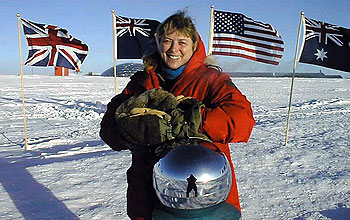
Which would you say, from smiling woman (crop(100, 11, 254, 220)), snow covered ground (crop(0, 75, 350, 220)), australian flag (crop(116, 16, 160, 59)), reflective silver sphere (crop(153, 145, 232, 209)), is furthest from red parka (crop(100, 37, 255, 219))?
australian flag (crop(116, 16, 160, 59))

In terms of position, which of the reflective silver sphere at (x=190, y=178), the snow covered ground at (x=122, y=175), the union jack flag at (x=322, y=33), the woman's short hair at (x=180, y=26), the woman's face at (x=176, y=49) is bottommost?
the snow covered ground at (x=122, y=175)

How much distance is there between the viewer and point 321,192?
11.2ft

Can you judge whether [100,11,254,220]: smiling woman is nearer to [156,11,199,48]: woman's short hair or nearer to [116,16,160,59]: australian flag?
[156,11,199,48]: woman's short hair

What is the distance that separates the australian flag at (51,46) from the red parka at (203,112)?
17.7 feet

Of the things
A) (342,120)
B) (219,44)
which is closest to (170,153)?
(219,44)

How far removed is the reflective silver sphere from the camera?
3.26ft

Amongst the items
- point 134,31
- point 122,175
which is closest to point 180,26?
point 122,175

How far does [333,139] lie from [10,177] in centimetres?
560

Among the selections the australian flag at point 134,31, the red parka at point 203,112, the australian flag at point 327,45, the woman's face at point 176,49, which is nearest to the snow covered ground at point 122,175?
the australian flag at point 327,45

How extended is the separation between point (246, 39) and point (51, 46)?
3947mm

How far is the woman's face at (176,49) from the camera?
1399 mm

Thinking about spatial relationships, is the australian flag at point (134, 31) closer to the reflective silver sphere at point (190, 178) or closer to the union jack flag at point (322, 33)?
the union jack flag at point (322, 33)

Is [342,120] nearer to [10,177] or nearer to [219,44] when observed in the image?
[219,44]

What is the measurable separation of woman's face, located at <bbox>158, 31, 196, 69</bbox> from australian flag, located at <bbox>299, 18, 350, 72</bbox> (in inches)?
184
